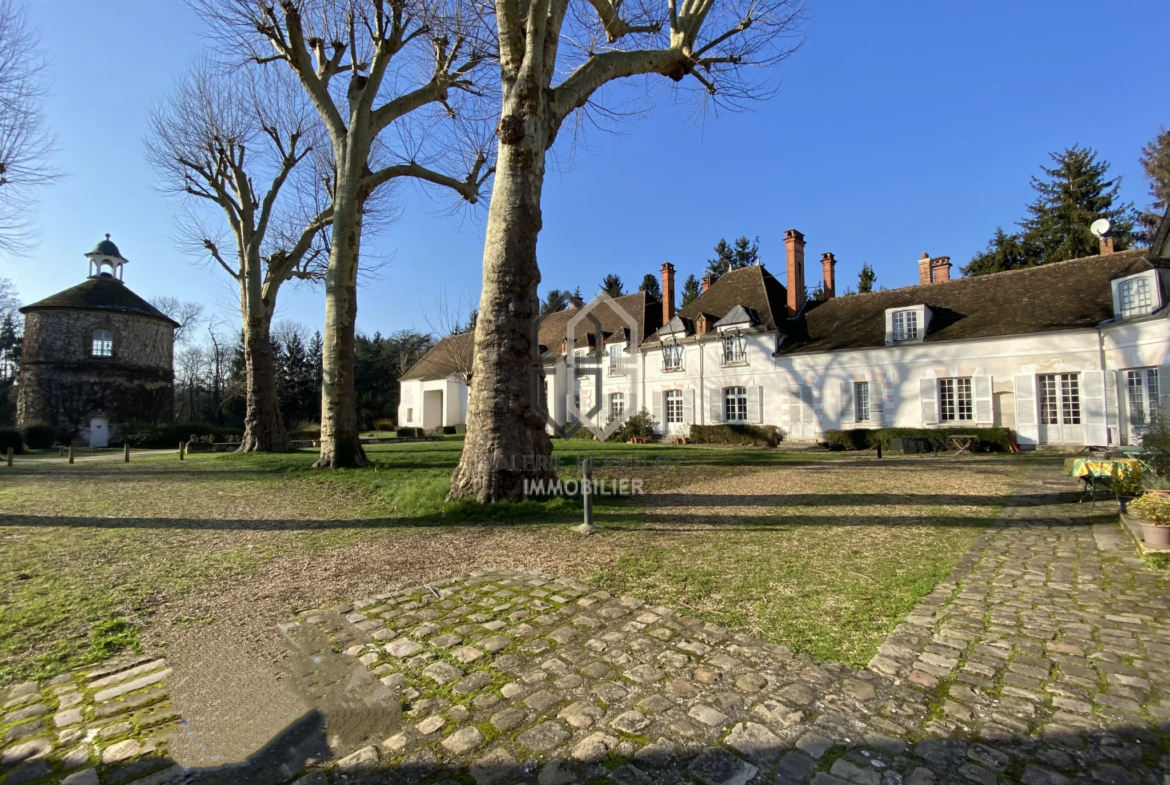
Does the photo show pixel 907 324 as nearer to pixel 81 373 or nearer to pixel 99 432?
pixel 99 432

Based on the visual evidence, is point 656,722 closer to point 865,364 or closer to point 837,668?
point 837,668

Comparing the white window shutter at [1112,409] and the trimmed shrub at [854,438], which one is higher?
the white window shutter at [1112,409]

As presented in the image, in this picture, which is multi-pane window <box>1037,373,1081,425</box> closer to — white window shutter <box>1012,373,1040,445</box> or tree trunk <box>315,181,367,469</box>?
white window shutter <box>1012,373,1040,445</box>

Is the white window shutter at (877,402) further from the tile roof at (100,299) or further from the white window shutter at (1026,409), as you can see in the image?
the tile roof at (100,299)

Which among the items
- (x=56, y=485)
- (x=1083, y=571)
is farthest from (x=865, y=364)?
(x=56, y=485)

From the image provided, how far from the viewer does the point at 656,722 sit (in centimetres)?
225

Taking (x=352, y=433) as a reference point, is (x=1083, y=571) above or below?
below

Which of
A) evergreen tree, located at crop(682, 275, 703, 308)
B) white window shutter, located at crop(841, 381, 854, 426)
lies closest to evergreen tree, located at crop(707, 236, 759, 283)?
evergreen tree, located at crop(682, 275, 703, 308)

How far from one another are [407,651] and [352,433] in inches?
363

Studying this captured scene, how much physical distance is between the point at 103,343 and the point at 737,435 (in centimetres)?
3420

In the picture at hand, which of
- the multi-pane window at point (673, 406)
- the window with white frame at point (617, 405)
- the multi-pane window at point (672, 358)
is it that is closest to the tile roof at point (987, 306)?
the multi-pane window at point (672, 358)

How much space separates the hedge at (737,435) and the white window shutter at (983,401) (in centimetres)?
679

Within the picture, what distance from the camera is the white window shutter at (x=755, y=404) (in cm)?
2325

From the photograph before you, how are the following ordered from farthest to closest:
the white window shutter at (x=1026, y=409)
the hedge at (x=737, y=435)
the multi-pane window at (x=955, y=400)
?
the hedge at (x=737, y=435) → the multi-pane window at (x=955, y=400) → the white window shutter at (x=1026, y=409)
